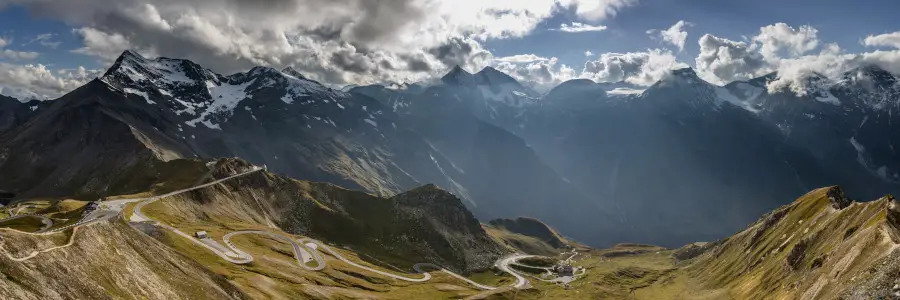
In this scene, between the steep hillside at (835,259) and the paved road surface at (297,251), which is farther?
the paved road surface at (297,251)

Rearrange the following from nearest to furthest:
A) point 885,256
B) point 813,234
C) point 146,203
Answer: point 885,256, point 813,234, point 146,203

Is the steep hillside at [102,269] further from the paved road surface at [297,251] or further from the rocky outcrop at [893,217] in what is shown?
the rocky outcrop at [893,217]

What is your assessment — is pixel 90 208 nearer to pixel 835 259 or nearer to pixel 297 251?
pixel 297 251

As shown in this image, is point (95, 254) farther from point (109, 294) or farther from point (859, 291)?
point (859, 291)

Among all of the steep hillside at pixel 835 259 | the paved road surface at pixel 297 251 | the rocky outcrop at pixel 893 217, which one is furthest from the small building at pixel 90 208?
the rocky outcrop at pixel 893 217

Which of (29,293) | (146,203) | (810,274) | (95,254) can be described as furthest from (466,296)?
(29,293)

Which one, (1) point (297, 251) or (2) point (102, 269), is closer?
(2) point (102, 269)

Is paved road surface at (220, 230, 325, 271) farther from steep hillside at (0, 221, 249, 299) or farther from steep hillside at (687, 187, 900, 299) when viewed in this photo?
steep hillside at (687, 187, 900, 299)

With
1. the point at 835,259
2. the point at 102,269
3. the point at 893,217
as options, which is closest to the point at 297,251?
the point at 102,269
